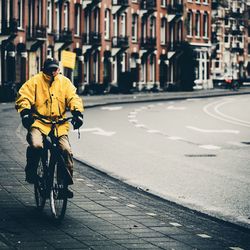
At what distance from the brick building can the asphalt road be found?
73.6 ft

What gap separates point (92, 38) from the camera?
216 feet

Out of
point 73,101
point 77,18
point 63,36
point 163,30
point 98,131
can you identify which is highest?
point 77,18

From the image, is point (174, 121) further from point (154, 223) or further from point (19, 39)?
point (19, 39)

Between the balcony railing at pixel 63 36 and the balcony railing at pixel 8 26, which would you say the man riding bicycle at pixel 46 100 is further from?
the balcony railing at pixel 63 36

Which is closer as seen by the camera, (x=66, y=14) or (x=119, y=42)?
(x=66, y=14)

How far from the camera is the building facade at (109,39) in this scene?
184 ft

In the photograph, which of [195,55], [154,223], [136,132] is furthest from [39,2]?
[154,223]

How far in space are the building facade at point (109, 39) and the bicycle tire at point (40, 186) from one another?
38.6m

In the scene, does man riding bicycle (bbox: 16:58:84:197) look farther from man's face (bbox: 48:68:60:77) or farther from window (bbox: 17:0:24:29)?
window (bbox: 17:0:24:29)

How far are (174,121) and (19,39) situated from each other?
83.9ft

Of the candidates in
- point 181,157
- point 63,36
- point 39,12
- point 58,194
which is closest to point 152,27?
point 63,36

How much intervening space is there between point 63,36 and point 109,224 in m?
51.6

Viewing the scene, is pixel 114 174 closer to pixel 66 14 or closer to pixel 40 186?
pixel 40 186

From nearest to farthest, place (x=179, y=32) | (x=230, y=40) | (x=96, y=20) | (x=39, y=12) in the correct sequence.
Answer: (x=39, y=12)
(x=96, y=20)
(x=179, y=32)
(x=230, y=40)
